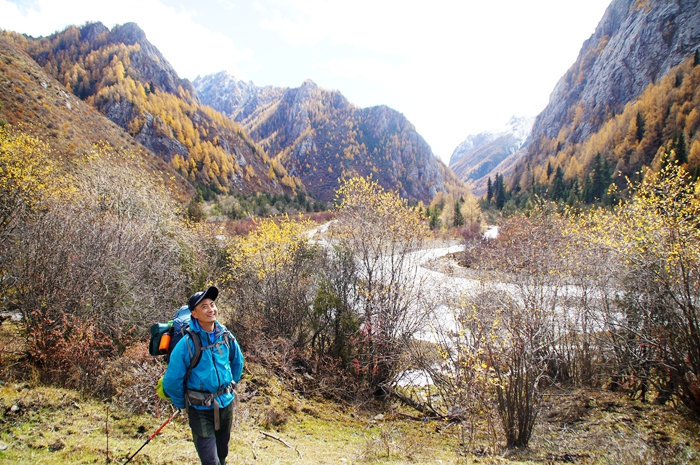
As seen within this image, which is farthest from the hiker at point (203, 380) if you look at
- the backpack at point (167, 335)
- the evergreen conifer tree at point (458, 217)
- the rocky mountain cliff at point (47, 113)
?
the evergreen conifer tree at point (458, 217)

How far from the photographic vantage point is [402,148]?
6462 inches

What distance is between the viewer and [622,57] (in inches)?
3639

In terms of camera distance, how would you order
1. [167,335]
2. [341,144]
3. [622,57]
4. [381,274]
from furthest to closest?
[341,144]
[622,57]
[381,274]
[167,335]

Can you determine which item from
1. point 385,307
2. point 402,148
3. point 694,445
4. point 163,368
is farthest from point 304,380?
point 402,148

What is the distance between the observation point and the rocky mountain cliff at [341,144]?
148625 millimetres

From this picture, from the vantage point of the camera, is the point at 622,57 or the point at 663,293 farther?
the point at 622,57

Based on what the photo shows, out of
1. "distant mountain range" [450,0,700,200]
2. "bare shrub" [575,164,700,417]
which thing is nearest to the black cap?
"bare shrub" [575,164,700,417]

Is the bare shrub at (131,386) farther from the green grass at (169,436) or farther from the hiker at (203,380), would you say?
the hiker at (203,380)

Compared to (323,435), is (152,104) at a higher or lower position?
higher

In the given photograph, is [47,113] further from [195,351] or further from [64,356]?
[195,351]

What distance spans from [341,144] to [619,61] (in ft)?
352

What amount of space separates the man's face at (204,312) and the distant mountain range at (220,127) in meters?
37.6

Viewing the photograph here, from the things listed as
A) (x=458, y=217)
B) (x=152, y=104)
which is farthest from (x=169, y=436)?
(x=152, y=104)

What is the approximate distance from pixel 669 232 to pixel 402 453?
784 centimetres
